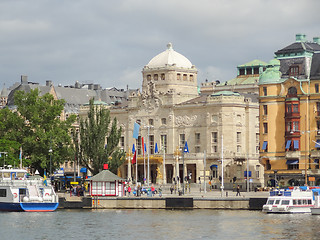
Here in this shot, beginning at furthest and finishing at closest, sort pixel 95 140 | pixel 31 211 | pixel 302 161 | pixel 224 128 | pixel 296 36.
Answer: pixel 224 128, pixel 296 36, pixel 302 161, pixel 95 140, pixel 31 211

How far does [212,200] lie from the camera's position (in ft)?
423

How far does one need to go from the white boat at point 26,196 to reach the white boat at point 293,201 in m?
27.6

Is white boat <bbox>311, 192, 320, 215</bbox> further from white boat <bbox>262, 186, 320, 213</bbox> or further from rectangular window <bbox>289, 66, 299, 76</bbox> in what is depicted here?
rectangular window <bbox>289, 66, 299, 76</bbox>

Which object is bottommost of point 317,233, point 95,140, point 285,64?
point 317,233

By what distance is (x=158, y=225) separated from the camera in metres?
110

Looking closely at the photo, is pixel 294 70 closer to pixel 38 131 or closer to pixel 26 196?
pixel 38 131

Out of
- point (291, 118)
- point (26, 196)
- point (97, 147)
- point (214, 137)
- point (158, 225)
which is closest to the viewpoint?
point (158, 225)

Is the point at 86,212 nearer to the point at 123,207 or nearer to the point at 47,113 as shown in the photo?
the point at 123,207

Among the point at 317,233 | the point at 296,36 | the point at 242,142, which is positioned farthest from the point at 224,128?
the point at 317,233

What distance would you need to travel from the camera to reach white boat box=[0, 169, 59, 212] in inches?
5064

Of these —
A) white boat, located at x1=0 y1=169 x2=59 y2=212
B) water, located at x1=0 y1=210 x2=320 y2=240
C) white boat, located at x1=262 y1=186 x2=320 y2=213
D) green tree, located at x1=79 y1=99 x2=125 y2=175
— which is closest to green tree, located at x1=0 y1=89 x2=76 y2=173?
green tree, located at x1=79 y1=99 x2=125 y2=175

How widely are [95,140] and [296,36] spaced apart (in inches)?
1862

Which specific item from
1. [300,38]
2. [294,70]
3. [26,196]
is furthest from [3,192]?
[300,38]

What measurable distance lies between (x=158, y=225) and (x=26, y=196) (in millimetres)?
25642
